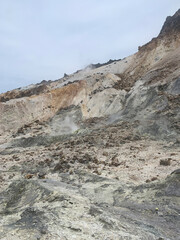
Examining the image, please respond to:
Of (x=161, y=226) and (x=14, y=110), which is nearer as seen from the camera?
(x=161, y=226)

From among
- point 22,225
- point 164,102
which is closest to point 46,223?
point 22,225

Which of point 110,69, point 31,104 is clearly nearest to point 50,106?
point 31,104

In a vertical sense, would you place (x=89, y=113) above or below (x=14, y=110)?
below

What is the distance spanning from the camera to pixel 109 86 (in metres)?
41.3

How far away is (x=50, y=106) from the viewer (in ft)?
138

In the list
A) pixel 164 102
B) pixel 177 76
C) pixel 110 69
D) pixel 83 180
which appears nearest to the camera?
pixel 83 180

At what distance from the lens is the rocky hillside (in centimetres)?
576

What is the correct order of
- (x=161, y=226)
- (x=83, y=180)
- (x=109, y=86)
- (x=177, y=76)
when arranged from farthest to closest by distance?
(x=109, y=86)
(x=177, y=76)
(x=83, y=180)
(x=161, y=226)

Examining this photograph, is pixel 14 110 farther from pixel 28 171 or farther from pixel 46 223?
pixel 46 223

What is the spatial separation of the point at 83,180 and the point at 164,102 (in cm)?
1633

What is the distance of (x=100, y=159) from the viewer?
16.2 m

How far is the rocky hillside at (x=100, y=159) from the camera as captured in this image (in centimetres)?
576

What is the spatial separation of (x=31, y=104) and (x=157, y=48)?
27333 millimetres

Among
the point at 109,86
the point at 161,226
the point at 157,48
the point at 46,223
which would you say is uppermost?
the point at 157,48
